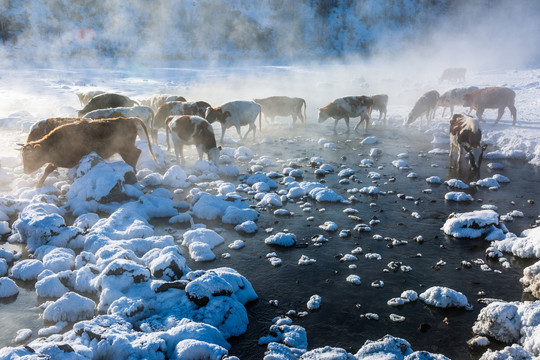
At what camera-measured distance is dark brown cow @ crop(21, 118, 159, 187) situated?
9.42 m

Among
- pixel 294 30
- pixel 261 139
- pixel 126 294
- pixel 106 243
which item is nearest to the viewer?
pixel 126 294

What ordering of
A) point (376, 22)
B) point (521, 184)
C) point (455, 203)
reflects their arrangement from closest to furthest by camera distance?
1. point (455, 203)
2. point (521, 184)
3. point (376, 22)

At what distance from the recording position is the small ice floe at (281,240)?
22.7 feet

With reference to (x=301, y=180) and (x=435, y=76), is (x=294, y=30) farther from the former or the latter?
(x=301, y=180)

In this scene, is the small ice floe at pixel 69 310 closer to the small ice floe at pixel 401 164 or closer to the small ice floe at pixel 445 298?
the small ice floe at pixel 445 298

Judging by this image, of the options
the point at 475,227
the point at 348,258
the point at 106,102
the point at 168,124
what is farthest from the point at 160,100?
the point at 475,227

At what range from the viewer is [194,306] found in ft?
15.8

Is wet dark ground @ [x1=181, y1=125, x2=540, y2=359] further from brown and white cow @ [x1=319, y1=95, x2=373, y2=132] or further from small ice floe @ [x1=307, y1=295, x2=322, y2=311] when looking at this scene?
brown and white cow @ [x1=319, y1=95, x2=373, y2=132]

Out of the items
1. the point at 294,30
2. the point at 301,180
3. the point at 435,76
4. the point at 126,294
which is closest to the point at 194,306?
the point at 126,294

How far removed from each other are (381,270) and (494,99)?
14.5m

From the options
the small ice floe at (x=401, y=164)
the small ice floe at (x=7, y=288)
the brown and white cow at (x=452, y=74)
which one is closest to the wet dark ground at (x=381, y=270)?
the small ice floe at (x=401, y=164)

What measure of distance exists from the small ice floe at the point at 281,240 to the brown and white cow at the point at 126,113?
816 cm

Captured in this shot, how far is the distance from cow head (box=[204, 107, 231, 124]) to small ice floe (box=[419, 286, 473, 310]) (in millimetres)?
11177

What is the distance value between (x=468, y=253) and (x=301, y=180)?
4.80 metres
